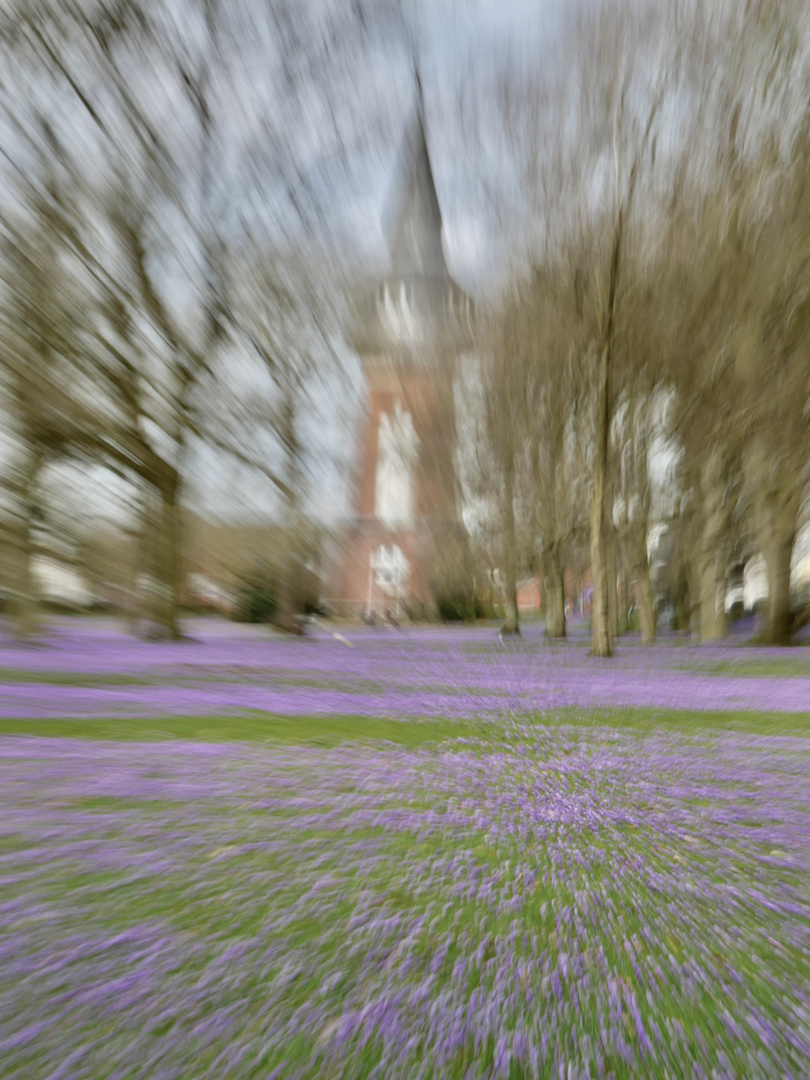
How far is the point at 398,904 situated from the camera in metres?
2.28

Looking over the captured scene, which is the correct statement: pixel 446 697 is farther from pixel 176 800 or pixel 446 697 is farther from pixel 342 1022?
pixel 342 1022

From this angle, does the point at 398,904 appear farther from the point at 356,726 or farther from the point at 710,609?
the point at 710,609

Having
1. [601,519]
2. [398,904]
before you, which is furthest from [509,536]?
[398,904]

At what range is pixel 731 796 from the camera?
3850mm

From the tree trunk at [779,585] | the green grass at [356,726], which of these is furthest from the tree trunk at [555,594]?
the green grass at [356,726]

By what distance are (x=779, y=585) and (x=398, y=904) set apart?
20.5m

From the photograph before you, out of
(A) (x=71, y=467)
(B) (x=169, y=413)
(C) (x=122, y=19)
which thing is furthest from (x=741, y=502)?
(C) (x=122, y=19)

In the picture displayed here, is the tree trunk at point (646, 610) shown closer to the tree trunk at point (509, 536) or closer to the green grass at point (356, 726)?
the tree trunk at point (509, 536)

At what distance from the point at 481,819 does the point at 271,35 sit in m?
8.26

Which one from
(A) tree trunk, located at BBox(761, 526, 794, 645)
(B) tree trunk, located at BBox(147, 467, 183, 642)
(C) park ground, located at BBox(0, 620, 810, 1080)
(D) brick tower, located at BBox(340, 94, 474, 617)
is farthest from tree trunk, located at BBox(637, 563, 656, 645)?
(C) park ground, located at BBox(0, 620, 810, 1080)

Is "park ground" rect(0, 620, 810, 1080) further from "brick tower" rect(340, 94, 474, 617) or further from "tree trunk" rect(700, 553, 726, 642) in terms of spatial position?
"tree trunk" rect(700, 553, 726, 642)

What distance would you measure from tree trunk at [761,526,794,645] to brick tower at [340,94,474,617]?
→ 892 centimetres

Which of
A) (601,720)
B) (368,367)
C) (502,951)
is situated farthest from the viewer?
(368,367)

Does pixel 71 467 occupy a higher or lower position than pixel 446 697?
higher
